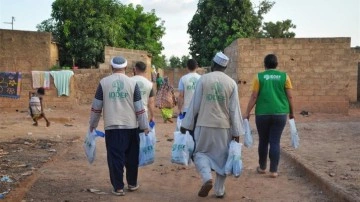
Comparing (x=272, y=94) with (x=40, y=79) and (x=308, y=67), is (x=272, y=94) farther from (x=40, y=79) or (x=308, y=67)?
(x=40, y=79)

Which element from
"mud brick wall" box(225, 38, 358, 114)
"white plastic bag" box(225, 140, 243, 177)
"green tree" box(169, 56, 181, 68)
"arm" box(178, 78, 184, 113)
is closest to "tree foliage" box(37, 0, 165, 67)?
"mud brick wall" box(225, 38, 358, 114)

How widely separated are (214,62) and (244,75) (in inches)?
421

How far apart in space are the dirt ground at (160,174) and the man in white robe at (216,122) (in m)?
0.45

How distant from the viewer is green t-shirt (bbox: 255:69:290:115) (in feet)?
21.7

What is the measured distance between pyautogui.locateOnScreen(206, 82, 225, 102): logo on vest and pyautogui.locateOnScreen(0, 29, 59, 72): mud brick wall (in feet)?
73.3

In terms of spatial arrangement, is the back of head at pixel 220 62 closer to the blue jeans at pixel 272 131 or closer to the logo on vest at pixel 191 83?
the blue jeans at pixel 272 131

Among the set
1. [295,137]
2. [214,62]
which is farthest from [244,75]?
[214,62]

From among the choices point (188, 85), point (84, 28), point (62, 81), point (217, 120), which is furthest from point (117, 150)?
point (84, 28)

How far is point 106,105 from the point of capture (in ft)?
18.8

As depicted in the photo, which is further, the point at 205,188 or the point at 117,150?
the point at 117,150

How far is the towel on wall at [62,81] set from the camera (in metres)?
19.1

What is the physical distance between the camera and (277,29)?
40031mm

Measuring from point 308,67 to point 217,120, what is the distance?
39.0ft

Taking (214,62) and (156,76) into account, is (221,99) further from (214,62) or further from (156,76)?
(156,76)
